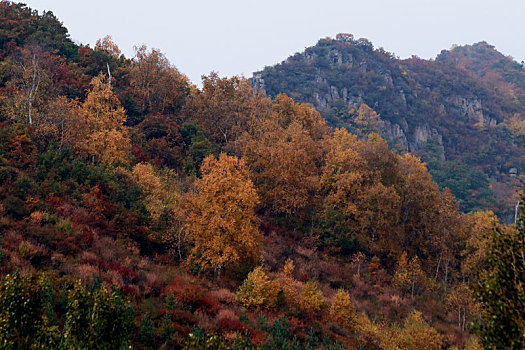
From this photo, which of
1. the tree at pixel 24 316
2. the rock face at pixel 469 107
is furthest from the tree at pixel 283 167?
the rock face at pixel 469 107

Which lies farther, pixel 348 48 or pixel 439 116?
pixel 348 48

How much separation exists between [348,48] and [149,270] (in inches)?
7005

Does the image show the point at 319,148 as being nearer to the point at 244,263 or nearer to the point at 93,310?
the point at 244,263

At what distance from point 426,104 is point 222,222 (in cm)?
15190

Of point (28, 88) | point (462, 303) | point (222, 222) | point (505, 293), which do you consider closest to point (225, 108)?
point (28, 88)

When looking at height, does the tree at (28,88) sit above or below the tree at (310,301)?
above

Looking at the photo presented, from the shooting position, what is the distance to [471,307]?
32094mm

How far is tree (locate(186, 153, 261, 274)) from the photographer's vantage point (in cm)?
2745

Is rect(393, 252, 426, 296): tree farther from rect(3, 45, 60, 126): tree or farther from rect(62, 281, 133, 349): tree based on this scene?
rect(3, 45, 60, 126): tree

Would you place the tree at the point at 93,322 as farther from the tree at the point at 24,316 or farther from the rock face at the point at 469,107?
the rock face at the point at 469,107

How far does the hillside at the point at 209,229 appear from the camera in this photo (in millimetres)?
12673

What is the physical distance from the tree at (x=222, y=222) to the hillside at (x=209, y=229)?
0.16 metres

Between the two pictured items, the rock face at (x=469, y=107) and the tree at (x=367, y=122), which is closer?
the tree at (x=367, y=122)

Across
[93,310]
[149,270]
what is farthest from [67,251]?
[93,310]
